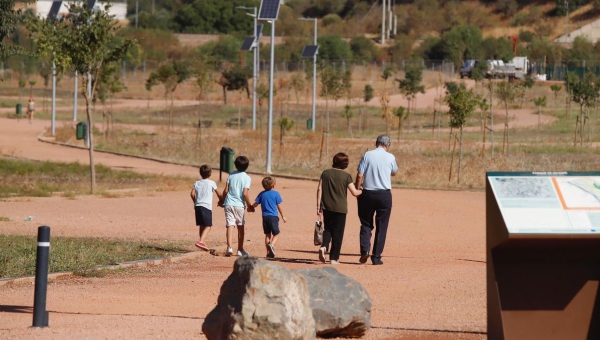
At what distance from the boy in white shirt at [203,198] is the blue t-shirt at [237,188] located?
0.62m

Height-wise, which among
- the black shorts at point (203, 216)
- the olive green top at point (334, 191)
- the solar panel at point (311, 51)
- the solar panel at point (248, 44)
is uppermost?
the solar panel at point (248, 44)

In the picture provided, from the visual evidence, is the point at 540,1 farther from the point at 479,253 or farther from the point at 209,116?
the point at 479,253

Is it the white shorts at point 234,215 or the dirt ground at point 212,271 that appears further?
the white shorts at point 234,215

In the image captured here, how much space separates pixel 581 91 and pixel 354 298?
37492mm

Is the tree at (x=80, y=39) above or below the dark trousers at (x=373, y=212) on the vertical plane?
above

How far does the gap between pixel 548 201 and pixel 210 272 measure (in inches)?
267

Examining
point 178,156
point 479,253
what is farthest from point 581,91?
point 479,253

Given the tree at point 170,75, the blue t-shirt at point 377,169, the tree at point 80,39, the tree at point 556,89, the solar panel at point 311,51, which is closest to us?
the blue t-shirt at point 377,169

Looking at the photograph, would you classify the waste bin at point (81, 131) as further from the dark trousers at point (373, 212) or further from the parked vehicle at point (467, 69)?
the parked vehicle at point (467, 69)

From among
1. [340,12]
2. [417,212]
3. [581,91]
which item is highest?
[340,12]

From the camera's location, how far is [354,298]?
30.4 ft

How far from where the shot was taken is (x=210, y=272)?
1401cm

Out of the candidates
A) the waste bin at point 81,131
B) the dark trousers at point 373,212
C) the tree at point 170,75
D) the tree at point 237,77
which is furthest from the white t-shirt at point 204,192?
the tree at point 237,77

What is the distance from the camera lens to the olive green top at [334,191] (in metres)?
14.4
